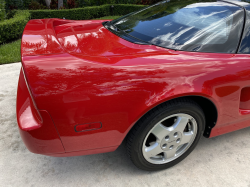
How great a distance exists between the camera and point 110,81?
4.01ft

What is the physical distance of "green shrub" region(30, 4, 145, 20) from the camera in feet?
26.5

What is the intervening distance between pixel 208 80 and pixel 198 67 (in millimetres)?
116

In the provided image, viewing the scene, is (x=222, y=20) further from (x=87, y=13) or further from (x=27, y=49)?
(x=87, y=13)

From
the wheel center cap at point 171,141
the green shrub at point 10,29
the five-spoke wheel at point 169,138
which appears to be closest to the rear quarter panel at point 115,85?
the five-spoke wheel at point 169,138

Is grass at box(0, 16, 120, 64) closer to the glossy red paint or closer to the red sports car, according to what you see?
the red sports car

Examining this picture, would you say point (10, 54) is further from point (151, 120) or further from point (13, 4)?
point (13, 4)

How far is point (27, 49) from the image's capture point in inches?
52.0

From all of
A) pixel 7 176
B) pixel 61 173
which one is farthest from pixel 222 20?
pixel 7 176

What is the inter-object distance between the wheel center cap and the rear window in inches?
25.9

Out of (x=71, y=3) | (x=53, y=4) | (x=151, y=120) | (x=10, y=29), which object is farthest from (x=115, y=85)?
A: (x=53, y=4)

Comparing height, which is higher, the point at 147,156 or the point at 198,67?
the point at 198,67

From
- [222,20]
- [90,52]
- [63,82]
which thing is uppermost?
[222,20]

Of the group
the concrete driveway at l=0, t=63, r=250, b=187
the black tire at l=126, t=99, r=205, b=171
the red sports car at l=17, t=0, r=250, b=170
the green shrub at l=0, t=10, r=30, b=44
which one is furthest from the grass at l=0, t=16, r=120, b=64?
the black tire at l=126, t=99, r=205, b=171

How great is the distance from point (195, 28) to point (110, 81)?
936 millimetres
